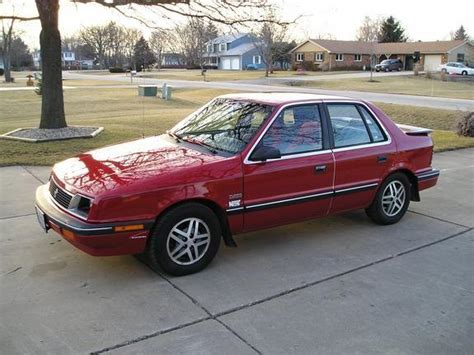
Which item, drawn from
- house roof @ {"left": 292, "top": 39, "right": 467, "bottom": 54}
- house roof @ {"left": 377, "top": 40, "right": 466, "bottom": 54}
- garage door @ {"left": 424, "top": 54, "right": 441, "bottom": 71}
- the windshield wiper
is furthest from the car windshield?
Answer: garage door @ {"left": 424, "top": 54, "right": 441, "bottom": 71}

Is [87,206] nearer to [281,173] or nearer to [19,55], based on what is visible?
[281,173]

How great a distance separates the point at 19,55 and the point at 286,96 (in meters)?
97.8

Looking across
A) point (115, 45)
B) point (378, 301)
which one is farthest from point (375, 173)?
point (115, 45)

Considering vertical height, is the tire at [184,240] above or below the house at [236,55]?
below

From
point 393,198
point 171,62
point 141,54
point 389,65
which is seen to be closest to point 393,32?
point 389,65

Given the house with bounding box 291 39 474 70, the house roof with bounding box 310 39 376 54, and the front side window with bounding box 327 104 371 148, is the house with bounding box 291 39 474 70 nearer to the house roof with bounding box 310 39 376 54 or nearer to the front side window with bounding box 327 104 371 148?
the house roof with bounding box 310 39 376 54

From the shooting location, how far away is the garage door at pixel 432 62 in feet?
231

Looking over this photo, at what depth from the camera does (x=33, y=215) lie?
592 cm

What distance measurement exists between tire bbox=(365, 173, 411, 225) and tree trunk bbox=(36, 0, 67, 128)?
8.73m

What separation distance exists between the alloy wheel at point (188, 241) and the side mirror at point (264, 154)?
77cm

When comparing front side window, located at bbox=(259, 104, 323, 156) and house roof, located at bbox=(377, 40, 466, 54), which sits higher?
house roof, located at bbox=(377, 40, 466, 54)

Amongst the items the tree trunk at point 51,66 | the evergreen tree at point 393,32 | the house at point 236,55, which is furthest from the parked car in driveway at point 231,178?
the house at point 236,55

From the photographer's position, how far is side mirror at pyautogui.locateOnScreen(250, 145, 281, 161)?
→ 4.55m

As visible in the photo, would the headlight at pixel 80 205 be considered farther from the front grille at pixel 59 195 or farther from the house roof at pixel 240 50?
the house roof at pixel 240 50
